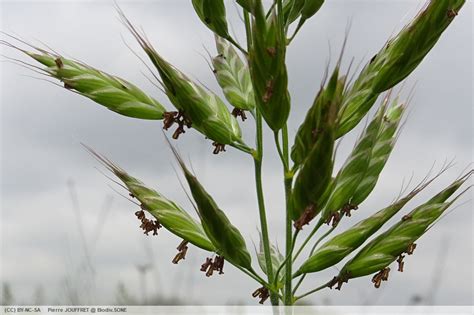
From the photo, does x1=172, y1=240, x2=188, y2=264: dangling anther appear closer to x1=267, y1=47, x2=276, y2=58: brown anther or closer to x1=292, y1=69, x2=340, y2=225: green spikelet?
x1=292, y1=69, x2=340, y2=225: green spikelet

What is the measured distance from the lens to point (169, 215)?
179 centimetres

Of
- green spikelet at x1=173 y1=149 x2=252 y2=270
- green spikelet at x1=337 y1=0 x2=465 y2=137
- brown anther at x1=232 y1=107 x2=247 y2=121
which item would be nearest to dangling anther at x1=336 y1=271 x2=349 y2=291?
green spikelet at x1=173 y1=149 x2=252 y2=270

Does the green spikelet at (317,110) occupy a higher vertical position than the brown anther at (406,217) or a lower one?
higher

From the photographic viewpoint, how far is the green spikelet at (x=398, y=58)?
1646 millimetres

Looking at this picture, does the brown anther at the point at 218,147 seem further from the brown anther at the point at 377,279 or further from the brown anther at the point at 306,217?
the brown anther at the point at 377,279

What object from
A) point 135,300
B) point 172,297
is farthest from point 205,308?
point 135,300

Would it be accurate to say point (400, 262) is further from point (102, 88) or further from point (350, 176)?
point (102, 88)

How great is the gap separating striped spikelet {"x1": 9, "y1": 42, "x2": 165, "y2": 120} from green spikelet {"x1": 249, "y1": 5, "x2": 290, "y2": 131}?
0.43 meters

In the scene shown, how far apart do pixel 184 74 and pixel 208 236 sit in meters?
0.44

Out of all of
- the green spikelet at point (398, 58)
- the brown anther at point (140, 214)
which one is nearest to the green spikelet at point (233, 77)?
the green spikelet at point (398, 58)

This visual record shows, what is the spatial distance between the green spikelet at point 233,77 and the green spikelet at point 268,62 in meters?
0.31

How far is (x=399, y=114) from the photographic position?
2023 mm

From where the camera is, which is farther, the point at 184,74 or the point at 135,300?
the point at 135,300

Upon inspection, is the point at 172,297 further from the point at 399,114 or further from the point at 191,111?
the point at 399,114
